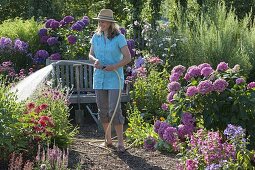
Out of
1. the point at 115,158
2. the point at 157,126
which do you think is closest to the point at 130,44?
the point at 157,126

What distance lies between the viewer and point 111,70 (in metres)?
6.23

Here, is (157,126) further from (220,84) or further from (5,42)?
(5,42)

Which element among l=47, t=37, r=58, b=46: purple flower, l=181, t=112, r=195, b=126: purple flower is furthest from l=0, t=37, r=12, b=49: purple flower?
l=181, t=112, r=195, b=126: purple flower

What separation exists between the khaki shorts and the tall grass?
2.83 meters

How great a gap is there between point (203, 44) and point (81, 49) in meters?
2.02

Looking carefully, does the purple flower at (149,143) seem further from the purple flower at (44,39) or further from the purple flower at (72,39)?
the purple flower at (44,39)

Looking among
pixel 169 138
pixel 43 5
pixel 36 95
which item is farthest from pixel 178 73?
pixel 43 5

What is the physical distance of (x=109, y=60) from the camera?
6344 mm

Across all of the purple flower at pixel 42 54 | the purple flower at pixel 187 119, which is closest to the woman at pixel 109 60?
the purple flower at pixel 187 119

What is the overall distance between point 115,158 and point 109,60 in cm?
108

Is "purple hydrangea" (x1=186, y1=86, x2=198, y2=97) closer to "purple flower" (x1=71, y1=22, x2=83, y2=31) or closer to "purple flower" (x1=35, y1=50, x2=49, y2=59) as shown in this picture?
"purple flower" (x1=71, y1=22, x2=83, y2=31)

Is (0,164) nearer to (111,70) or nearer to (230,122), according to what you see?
(111,70)

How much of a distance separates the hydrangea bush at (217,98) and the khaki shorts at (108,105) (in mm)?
783

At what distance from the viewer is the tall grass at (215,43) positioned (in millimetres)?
9008
